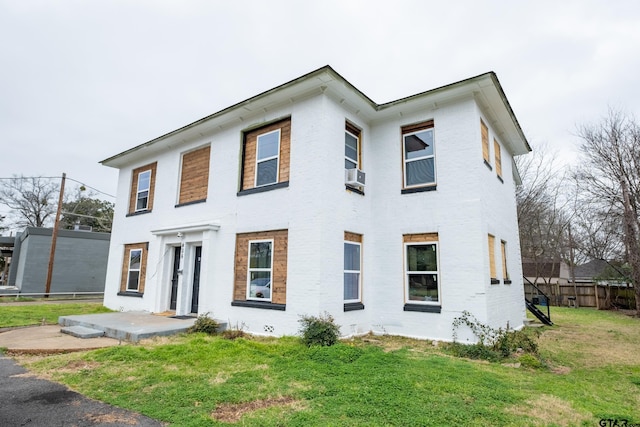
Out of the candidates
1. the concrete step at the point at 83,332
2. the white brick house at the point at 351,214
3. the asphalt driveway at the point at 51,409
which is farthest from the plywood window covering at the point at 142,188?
the asphalt driveway at the point at 51,409

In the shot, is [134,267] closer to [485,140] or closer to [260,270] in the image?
[260,270]

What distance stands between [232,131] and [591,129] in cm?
2076

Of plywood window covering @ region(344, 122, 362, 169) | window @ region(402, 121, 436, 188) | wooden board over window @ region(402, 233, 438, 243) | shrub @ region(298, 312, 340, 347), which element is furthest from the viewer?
plywood window covering @ region(344, 122, 362, 169)

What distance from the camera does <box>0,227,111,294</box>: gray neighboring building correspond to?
21000 mm

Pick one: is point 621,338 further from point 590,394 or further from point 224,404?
point 224,404

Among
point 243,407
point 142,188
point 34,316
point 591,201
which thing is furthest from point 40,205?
point 591,201

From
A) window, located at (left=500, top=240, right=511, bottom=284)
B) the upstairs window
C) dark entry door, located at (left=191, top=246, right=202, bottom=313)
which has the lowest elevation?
dark entry door, located at (left=191, top=246, right=202, bottom=313)

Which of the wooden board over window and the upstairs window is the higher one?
the upstairs window

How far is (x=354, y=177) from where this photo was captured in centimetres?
923

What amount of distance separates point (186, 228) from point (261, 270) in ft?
10.6

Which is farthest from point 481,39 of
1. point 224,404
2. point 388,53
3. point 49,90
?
point 49,90

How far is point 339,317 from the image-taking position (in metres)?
8.37

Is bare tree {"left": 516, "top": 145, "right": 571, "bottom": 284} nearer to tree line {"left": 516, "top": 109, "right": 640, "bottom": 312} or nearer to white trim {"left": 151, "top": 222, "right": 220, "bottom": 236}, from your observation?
tree line {"left": 516, "top": 109, "right": 640, "bottom": 312}

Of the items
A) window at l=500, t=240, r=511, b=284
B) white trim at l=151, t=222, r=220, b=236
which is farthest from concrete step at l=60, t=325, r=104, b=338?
window at l=500, t=240, r=511, b=284
